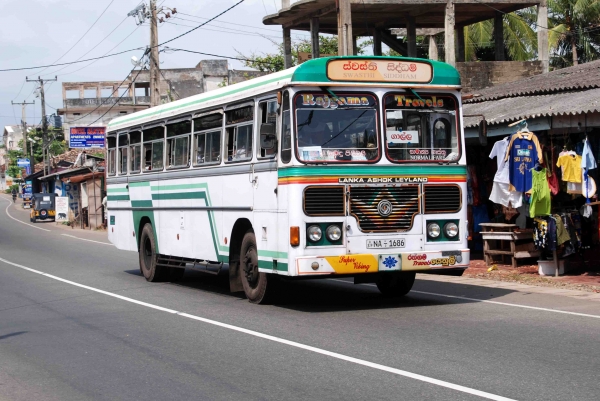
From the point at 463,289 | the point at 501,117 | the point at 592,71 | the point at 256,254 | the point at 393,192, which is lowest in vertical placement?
the point at 463,289

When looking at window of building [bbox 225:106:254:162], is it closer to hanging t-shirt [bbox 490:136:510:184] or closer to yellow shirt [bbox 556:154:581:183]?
hanging t-shirt [bbox 490:136:510:184]

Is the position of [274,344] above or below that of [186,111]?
below

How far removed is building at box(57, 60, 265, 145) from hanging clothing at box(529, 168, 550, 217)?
45.6 m

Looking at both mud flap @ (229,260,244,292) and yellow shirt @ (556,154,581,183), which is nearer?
mud flap @ (229,260,244,292)

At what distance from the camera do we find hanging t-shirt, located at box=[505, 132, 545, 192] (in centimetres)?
1454

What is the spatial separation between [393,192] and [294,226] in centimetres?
141

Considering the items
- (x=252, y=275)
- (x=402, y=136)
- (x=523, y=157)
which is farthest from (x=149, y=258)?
(x=523, y=157)

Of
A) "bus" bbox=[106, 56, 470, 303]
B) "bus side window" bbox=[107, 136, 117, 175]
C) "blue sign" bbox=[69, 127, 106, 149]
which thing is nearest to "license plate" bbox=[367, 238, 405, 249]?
"bus" bbox=[106, 56, 470, 303]

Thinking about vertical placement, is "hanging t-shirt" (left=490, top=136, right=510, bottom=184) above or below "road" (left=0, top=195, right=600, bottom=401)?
above

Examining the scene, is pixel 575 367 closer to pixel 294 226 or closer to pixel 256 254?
pixel 294 226

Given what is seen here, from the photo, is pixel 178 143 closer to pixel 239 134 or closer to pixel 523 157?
pixel 239 134

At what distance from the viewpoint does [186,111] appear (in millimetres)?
14312

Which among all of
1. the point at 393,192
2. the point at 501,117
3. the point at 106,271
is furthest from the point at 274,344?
the point at 106,271

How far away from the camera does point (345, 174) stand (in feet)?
35.8
